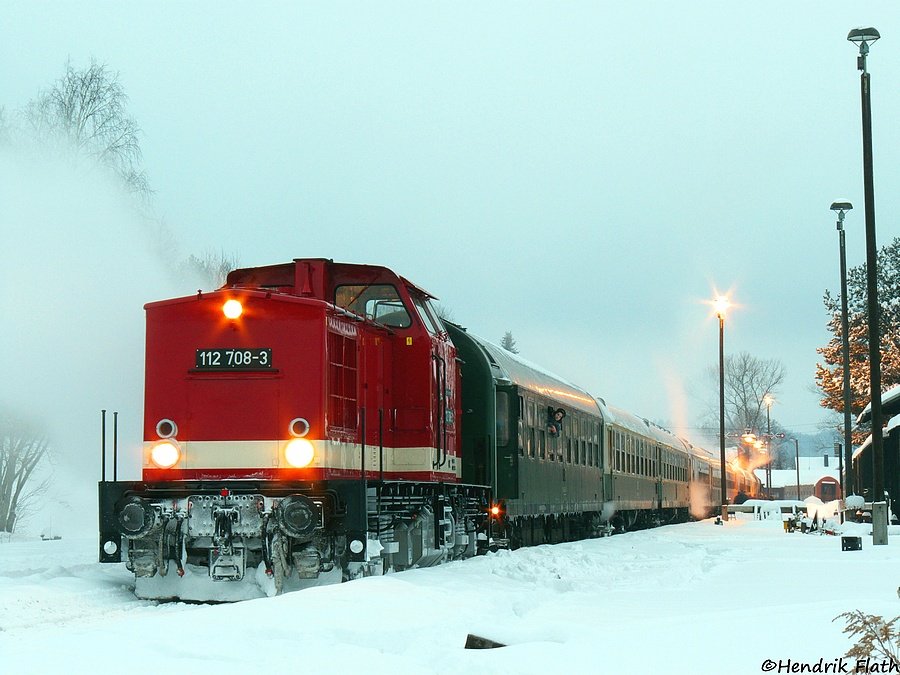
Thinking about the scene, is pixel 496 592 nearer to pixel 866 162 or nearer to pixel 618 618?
pixel 618 618

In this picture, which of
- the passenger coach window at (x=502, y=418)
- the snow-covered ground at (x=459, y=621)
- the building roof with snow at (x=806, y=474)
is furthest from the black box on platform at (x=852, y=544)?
the building roof with snow at (x=806, y=474)

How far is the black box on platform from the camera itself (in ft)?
58.8

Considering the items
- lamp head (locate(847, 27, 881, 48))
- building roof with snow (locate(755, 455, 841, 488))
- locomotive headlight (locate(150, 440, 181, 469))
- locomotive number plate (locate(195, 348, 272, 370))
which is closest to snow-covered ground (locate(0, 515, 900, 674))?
locomotive headlight (locate(150, 440, 181, 469))

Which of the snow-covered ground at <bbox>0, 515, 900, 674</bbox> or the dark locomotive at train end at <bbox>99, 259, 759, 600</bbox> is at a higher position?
the dark locomotive at train end at <bbox>99, 259, 759, 600</bbox>

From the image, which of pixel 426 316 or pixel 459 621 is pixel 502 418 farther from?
pixel 459 621

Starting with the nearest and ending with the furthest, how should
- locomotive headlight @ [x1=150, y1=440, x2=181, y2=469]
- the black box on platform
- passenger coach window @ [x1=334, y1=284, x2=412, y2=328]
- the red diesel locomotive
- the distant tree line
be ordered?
1. the red diesel locomotive
2. locomotive headlight @ [x1=150, y1=440, x2=181, y2=469]
3. passenger coach window @ [x1=334, y1=284, x2=412, y2=328]
4. the black box on platform
5. the distant tree line

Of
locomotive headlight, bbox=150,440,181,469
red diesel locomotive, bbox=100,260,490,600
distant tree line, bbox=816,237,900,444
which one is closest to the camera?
red diesel locomotive, bbox=100,260,490,600

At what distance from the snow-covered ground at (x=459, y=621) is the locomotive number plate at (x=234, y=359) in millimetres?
2370

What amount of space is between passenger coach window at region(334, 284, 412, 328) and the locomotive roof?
2992 mm

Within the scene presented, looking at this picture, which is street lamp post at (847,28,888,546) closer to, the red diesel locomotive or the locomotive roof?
the locomotive roof

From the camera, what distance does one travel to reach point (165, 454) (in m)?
12.1

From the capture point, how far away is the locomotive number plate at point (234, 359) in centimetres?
1231

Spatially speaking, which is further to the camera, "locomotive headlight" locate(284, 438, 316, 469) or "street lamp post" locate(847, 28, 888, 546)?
"street lamp post" locate(847, 28, 888, 546)

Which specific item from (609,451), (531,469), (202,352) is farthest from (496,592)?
(609,451)
